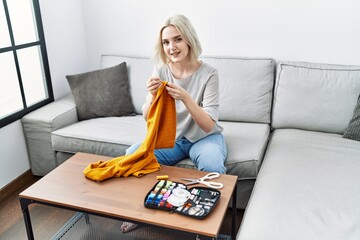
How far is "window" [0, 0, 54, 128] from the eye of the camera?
7.61ft

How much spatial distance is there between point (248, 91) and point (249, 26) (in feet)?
1.62

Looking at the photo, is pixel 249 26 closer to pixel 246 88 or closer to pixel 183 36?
pixel 246 88

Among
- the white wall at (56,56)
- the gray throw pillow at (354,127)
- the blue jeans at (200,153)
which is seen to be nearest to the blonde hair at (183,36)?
the blue jeans at (200,153)

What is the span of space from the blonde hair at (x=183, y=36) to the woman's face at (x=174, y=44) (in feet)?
0.06

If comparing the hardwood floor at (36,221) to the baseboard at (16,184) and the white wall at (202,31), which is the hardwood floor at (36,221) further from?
the white wall at (202,31)

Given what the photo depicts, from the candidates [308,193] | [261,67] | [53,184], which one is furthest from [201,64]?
[53,184]

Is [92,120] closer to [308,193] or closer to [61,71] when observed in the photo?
[61,71]

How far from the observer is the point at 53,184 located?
1.63 meters

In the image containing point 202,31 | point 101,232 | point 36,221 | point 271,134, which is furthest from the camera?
point 202,31

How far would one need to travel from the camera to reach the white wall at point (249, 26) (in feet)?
7.74

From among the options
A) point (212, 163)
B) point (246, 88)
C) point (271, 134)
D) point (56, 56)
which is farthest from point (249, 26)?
point (56, 56)

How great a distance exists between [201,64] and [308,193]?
87 centimetres

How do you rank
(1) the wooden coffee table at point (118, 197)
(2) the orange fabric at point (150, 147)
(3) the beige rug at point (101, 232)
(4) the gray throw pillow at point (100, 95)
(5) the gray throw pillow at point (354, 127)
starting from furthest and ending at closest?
(4) the gray throw pillow at point (100, 95), (5) the gray throw pillow at point (354, 127), (3) the beige rug at point (101, 232), (2) the orange fabric at point (150, 147), (1) the wooden coffee table at point (118, 197)

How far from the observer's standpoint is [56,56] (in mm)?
2773
